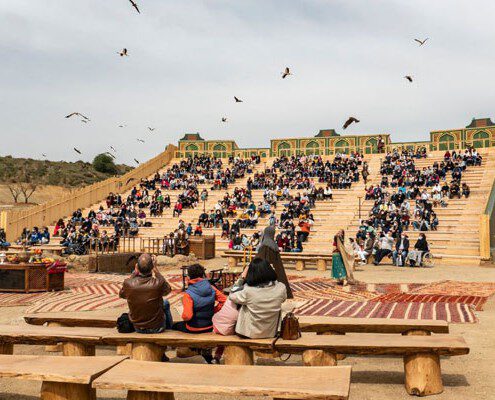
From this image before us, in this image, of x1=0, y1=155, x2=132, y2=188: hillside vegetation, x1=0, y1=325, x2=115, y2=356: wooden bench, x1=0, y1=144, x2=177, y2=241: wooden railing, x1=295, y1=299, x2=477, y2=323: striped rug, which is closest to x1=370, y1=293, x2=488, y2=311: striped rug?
x1=295, y1=299, x2=477, y2=323: striped rug

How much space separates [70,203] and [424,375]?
29967 millimetres

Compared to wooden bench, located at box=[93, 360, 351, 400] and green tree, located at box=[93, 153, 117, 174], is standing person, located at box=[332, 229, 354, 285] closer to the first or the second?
wooden bench, located at box=[93, 360, 351, 400]

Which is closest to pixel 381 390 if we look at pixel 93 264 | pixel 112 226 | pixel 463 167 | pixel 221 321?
pixel 221 321

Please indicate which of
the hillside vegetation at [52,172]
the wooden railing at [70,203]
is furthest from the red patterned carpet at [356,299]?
the hillside vegetation at [52,172]

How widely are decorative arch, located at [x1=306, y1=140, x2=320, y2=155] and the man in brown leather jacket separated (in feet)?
127

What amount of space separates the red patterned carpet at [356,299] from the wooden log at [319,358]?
3.73 meters

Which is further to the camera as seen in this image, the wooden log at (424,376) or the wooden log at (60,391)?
the wooden log at (424,376)

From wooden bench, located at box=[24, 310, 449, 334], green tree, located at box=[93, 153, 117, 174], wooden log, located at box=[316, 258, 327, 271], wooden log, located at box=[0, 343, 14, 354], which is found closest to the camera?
wooden log, located at box=[0, 343, 14, 354]

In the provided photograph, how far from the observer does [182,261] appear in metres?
19.2

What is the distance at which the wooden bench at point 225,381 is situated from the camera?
3.38 metres

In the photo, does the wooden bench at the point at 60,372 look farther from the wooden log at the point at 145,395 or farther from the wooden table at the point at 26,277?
the wooden table at the point at 26,277

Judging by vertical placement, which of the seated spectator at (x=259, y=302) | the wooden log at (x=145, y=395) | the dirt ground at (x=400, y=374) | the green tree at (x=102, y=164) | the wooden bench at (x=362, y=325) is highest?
the green tree at (x=102, y=164)

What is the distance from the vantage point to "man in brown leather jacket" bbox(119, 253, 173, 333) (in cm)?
508

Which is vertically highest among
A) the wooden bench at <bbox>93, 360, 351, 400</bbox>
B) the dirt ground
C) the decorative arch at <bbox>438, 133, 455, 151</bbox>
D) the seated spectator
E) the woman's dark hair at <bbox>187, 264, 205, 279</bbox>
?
the decorative arch at <bbox>438, 133, 455, 151</bbox>
